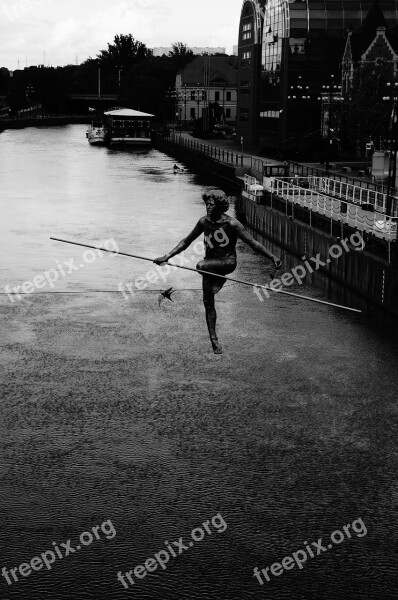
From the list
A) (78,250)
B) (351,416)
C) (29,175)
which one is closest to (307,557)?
(351,416)

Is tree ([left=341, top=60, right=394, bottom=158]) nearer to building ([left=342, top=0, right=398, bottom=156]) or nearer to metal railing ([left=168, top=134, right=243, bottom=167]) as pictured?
building ([left=342, top=0, right=398, bottom=156])

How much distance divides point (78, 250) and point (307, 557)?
36438 mm

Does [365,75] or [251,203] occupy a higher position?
[365,75]

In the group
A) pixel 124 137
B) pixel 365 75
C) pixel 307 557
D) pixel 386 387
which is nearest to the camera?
pixel 307 557

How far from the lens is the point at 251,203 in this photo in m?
64.2

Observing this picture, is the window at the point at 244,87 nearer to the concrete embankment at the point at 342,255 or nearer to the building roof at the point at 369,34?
the building roof at the point at 369,34

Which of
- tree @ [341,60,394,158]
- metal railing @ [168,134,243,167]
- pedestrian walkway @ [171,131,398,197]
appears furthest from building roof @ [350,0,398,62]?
metal railing @ [168,134,243,167]

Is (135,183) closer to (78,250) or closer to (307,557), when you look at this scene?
(78,250)
